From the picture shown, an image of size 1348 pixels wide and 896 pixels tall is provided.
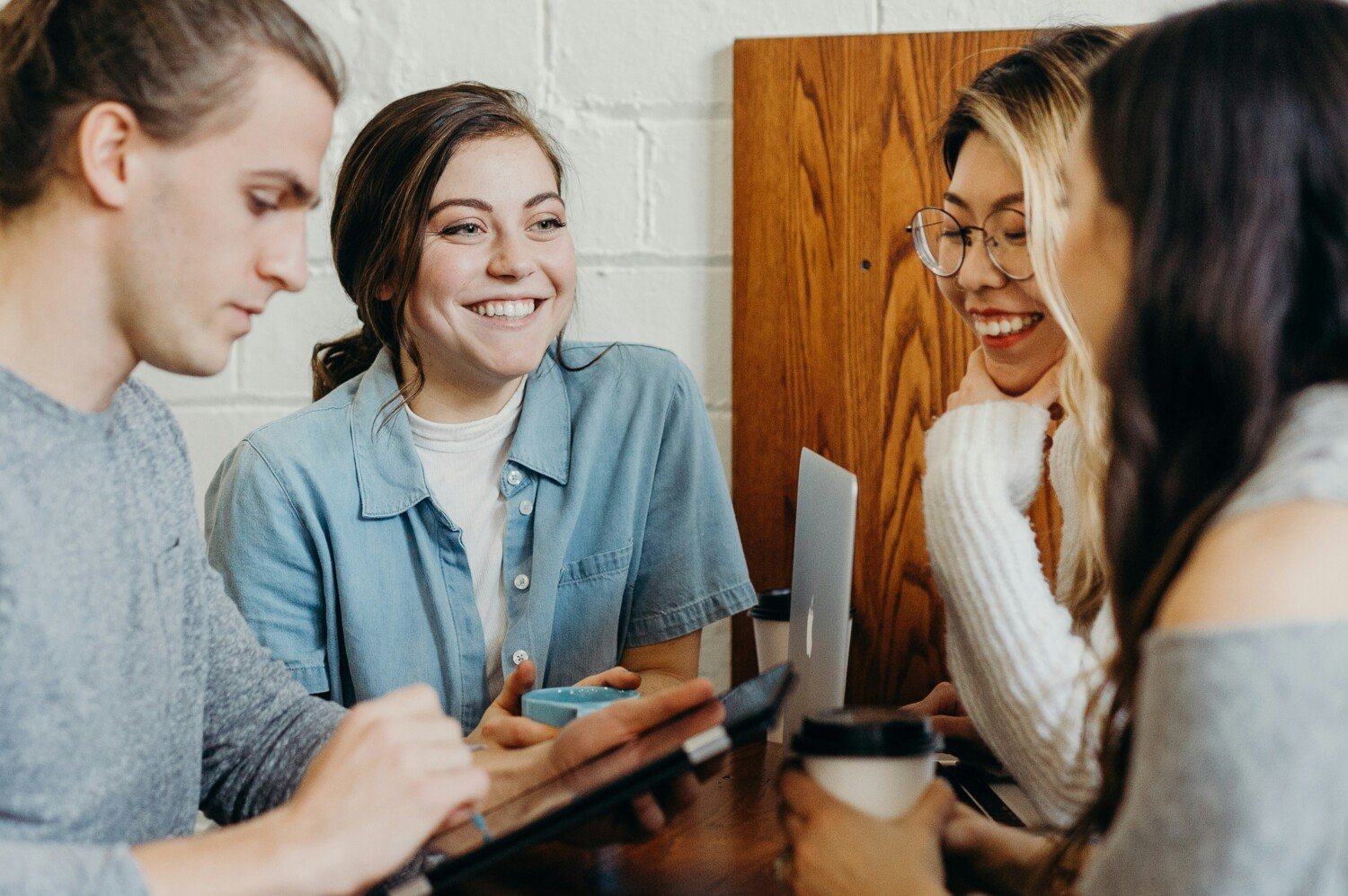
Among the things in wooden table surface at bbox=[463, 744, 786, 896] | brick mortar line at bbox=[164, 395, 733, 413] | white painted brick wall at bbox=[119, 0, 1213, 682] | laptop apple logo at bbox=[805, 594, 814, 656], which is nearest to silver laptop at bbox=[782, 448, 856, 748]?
laptop apple logo at bbox=[805, 594, 814, 656]

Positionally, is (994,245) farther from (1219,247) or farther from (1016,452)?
(1219,247)

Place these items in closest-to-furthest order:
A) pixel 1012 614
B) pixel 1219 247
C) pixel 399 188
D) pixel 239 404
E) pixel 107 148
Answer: pixel 1219 247
pixel 107 148
pixel 1012 614
pixel 399 188
pixel 239 404

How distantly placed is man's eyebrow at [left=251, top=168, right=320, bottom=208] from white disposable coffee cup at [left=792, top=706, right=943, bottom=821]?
0.47 meters

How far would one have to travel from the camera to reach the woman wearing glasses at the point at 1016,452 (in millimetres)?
1001

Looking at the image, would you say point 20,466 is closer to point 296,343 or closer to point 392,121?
point 392,121

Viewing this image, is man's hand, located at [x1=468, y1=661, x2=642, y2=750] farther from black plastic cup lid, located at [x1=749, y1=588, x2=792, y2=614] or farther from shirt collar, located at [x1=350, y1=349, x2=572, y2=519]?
shirt collar, located at [x1=350, y1=349, x2=572, y2=519]

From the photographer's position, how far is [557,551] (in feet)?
4.67

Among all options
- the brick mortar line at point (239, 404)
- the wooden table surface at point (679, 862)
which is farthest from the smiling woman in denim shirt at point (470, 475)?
the wooden table surface at point (679, 862)

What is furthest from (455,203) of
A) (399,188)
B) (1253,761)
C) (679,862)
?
(1253,761)

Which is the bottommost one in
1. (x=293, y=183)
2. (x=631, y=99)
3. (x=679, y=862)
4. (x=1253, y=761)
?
(x=679, y=862)

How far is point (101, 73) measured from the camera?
2.45 feet

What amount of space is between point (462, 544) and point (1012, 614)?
25.0 inches

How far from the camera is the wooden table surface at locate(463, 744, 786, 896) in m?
0.82

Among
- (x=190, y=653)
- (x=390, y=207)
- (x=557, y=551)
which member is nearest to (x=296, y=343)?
(x=390, y=207)
